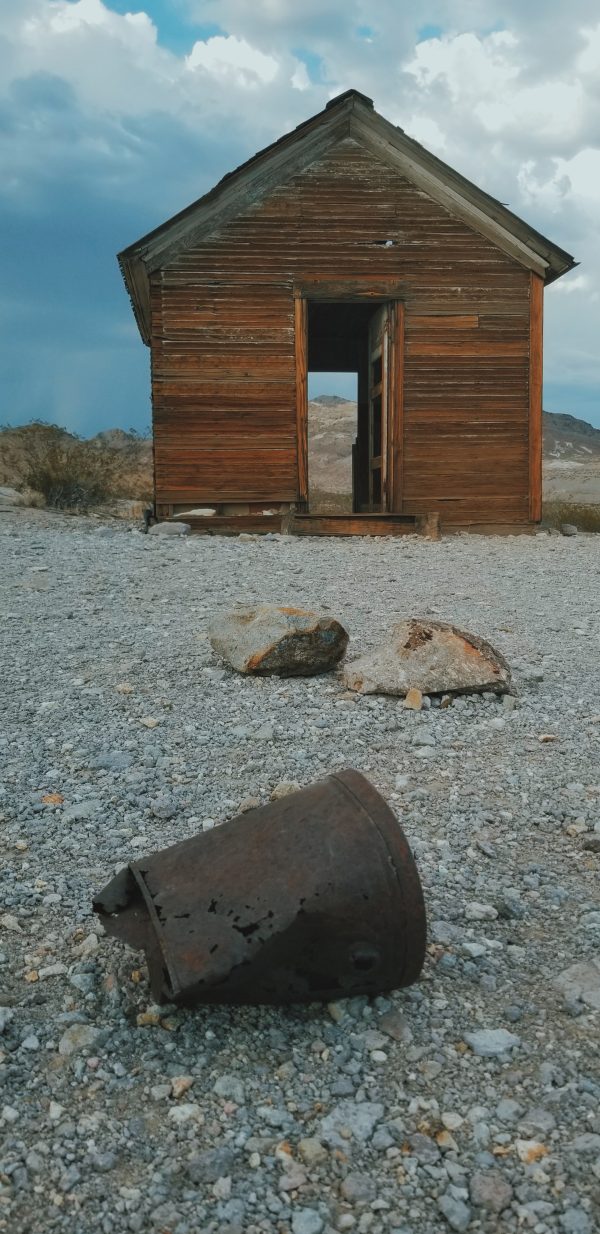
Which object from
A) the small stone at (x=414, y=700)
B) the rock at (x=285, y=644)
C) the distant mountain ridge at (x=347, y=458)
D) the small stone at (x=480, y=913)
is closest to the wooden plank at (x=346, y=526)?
the rock at (x=285, y=644)

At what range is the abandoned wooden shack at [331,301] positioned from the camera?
37.3 feet

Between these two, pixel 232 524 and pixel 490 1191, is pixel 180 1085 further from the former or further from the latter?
pixel 232 524

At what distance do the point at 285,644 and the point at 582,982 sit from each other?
2524 millimetres

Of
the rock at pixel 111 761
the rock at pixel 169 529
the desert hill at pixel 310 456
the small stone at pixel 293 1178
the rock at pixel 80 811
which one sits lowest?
the small stone at pixel 293 1178

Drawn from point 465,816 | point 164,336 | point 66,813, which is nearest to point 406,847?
point 465,816

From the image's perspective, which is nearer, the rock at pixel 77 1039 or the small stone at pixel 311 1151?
the small stone at pixel 311 1151

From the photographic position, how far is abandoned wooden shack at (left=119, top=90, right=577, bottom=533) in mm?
11367

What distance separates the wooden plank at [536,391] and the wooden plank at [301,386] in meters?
3.01

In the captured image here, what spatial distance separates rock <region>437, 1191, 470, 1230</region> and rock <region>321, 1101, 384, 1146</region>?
7.9 inches

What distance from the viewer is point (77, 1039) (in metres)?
2.12

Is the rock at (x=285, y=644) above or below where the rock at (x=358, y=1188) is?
above

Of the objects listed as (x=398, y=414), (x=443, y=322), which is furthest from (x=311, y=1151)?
(x=443, y=322)

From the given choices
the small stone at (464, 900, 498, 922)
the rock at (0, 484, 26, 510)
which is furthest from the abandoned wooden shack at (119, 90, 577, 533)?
the small stone at (464, 900, 498, 922)

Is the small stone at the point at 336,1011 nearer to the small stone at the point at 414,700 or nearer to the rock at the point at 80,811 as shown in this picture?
the rock at the point at 80,811
